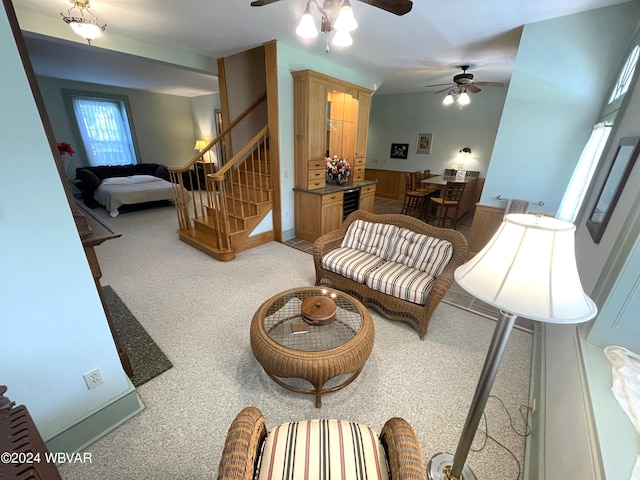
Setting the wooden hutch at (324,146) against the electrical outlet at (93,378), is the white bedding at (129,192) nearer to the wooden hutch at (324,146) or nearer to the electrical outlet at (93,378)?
the wooden hutch at (324,146)

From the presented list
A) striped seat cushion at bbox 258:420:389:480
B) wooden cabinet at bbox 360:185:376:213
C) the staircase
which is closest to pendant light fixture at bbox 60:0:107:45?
the staircase

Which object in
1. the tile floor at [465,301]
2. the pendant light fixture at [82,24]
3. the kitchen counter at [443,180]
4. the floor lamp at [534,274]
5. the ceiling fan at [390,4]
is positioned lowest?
the tile floor at [465,301]

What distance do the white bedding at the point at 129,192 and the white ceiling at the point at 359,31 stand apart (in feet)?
7.18

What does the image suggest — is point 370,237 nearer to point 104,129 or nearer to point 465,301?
point 465,301

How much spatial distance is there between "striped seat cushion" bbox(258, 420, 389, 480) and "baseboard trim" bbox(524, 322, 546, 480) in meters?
0.83

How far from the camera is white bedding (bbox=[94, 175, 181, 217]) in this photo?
5.15 meters

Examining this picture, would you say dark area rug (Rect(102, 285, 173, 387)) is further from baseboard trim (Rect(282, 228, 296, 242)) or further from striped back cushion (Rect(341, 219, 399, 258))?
baseboard trim (Rect(282, 228, 296, 242))

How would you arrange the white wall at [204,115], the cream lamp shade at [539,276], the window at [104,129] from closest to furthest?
the cream lamp shade at [539,276] < the window at [104,129] < the white wall at [204,115]

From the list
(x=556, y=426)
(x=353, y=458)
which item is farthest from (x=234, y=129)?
(x=556, y=426)

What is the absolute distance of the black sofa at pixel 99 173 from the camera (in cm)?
561

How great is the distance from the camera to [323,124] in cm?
386

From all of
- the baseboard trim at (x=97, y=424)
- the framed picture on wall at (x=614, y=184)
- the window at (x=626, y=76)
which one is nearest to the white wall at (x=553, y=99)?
the window at (x=626, y=76)

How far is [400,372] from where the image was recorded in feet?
6.07

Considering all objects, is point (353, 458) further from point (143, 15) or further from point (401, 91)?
point (401, 91)
